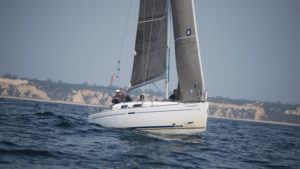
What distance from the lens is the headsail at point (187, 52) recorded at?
43.5ft

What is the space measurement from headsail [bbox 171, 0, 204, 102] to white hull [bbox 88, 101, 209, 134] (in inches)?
37.1

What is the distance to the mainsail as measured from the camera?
14.6 meters

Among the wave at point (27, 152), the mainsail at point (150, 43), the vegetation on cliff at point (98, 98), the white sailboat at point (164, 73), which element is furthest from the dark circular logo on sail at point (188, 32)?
the vegetation on cliff at point (98, 98)

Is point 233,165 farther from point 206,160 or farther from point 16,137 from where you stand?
point 16,137

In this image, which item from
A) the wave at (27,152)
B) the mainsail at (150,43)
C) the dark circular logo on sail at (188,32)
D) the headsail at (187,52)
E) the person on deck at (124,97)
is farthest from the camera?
the person on deck at (124,97)

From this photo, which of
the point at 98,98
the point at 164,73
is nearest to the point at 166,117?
the point at 164,73

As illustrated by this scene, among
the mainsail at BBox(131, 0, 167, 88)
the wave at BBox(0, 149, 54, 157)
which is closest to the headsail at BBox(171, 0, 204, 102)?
the mainsail at BBox(131, 0, 167, 88)

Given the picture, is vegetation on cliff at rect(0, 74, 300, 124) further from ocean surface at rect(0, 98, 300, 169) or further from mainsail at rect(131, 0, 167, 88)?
ocean surface at rect(0, 98, 300, 169)

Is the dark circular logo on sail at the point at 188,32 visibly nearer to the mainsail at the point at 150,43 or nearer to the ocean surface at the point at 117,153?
the mainsail at the point at 150,43

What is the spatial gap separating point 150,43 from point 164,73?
194 centimetres

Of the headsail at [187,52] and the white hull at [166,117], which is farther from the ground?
the headsail at [187,52]

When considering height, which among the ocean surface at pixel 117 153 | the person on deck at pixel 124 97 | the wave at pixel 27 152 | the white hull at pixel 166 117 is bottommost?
the ocean surface at pixel 117 153

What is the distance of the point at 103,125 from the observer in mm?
14875

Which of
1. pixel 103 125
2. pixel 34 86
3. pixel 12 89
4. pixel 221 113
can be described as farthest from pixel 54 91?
pixel 103 125
